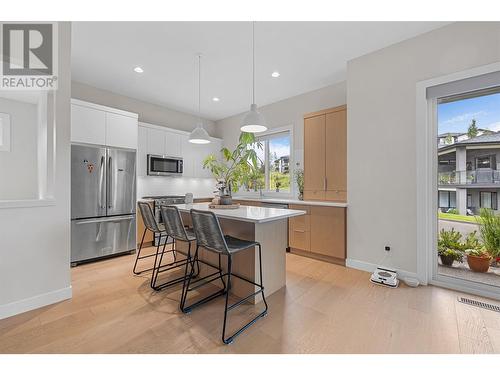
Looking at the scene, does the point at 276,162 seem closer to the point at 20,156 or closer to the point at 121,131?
the point at 121,131

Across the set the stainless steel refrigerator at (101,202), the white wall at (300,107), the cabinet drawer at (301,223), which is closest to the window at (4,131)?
the stainless steel refrigerator at (101,202)

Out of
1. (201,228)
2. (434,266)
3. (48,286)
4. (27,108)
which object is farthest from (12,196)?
(434,266)

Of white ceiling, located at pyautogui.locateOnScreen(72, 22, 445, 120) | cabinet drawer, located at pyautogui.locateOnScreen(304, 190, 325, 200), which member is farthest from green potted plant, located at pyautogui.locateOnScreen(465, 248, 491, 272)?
white ceiling, located at pyautogui.locateOnScreen(72, 22, 445, 120)

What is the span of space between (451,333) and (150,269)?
10.4 feet

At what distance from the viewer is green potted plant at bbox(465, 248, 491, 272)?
255 cm

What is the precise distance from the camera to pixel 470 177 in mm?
2547

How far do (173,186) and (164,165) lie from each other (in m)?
0.66

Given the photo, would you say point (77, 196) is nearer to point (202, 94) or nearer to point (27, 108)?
point (27, 108)

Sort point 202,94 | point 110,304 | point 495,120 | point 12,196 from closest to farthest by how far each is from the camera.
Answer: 1. point 110,304
2. point 495,120
3. point 12,196
4. point 202,94

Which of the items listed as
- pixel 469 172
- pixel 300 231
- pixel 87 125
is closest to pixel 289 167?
pixel 300 231

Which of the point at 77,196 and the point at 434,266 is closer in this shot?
the point at 434,266

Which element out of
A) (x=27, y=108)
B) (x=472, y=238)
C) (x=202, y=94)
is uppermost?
(x=202, y=94)

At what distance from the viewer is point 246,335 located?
1759 millimetres

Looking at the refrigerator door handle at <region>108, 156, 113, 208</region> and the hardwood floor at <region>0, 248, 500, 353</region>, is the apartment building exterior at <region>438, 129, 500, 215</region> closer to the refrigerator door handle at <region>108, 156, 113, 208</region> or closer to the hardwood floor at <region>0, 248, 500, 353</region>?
the hardwood floor at <region>0, 248, 500, 353</region>
